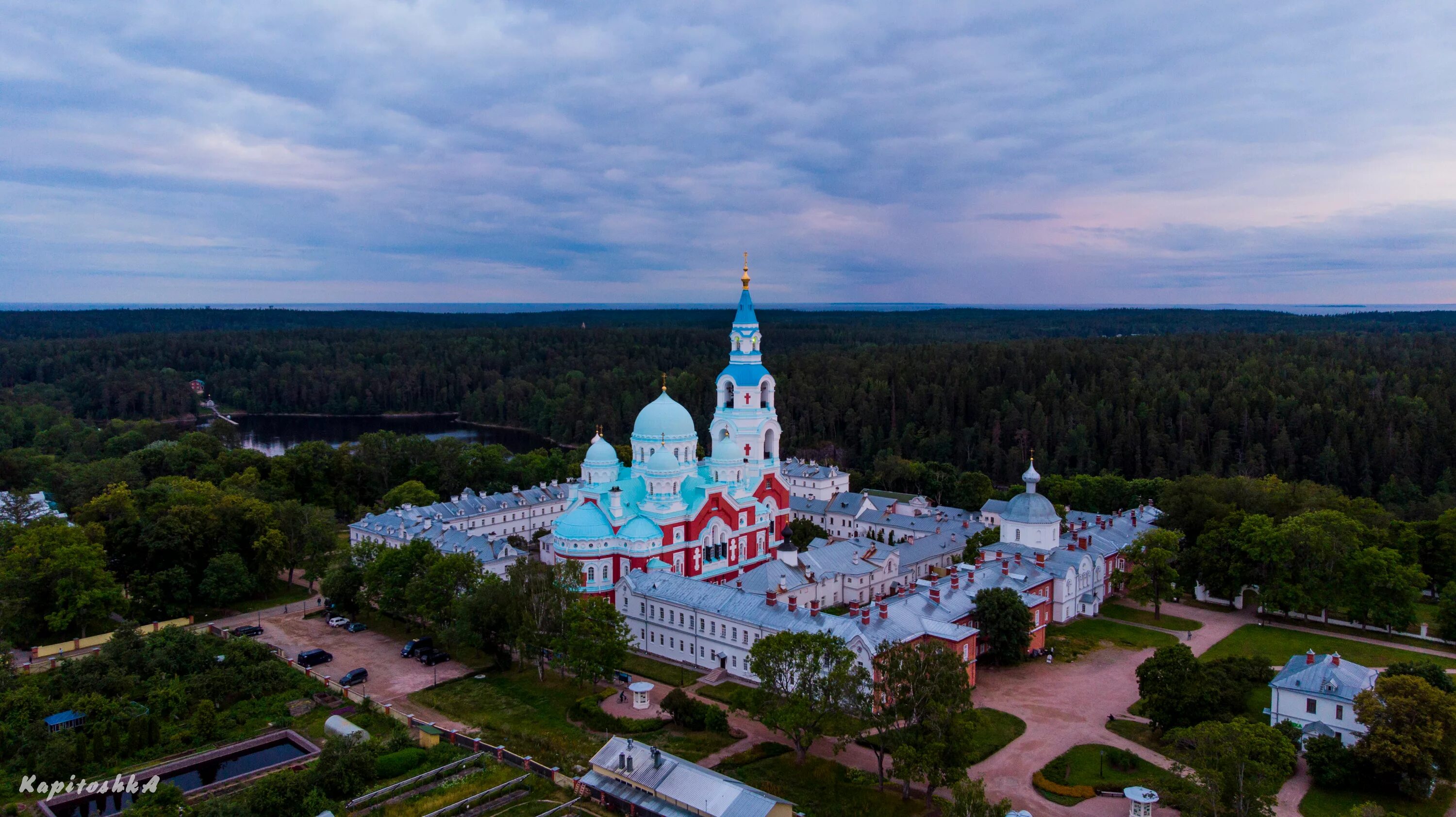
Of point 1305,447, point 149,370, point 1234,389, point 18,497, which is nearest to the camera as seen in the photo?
point 18,497

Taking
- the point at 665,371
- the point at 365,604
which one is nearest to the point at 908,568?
the point at 365,604

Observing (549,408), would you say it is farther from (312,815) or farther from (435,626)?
(312,815)

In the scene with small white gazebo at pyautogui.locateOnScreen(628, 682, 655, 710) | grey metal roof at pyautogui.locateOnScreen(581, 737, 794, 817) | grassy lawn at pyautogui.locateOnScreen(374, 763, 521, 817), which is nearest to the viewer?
grey metal roof at pyautogui.locateOnScreen(581, 737, 794, 817)

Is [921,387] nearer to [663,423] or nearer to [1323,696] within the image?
[663,423]

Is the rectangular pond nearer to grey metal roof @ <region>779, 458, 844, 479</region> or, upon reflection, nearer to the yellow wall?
the yellow wall

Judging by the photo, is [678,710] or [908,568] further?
[908,568]

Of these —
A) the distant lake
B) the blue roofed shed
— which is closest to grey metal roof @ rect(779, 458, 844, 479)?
the distant lake

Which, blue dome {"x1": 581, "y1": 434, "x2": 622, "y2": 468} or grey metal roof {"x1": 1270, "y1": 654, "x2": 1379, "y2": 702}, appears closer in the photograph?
grey metal roof {"x1": 1270, "y1": 654, "x2": 1379, "y2": 702}
